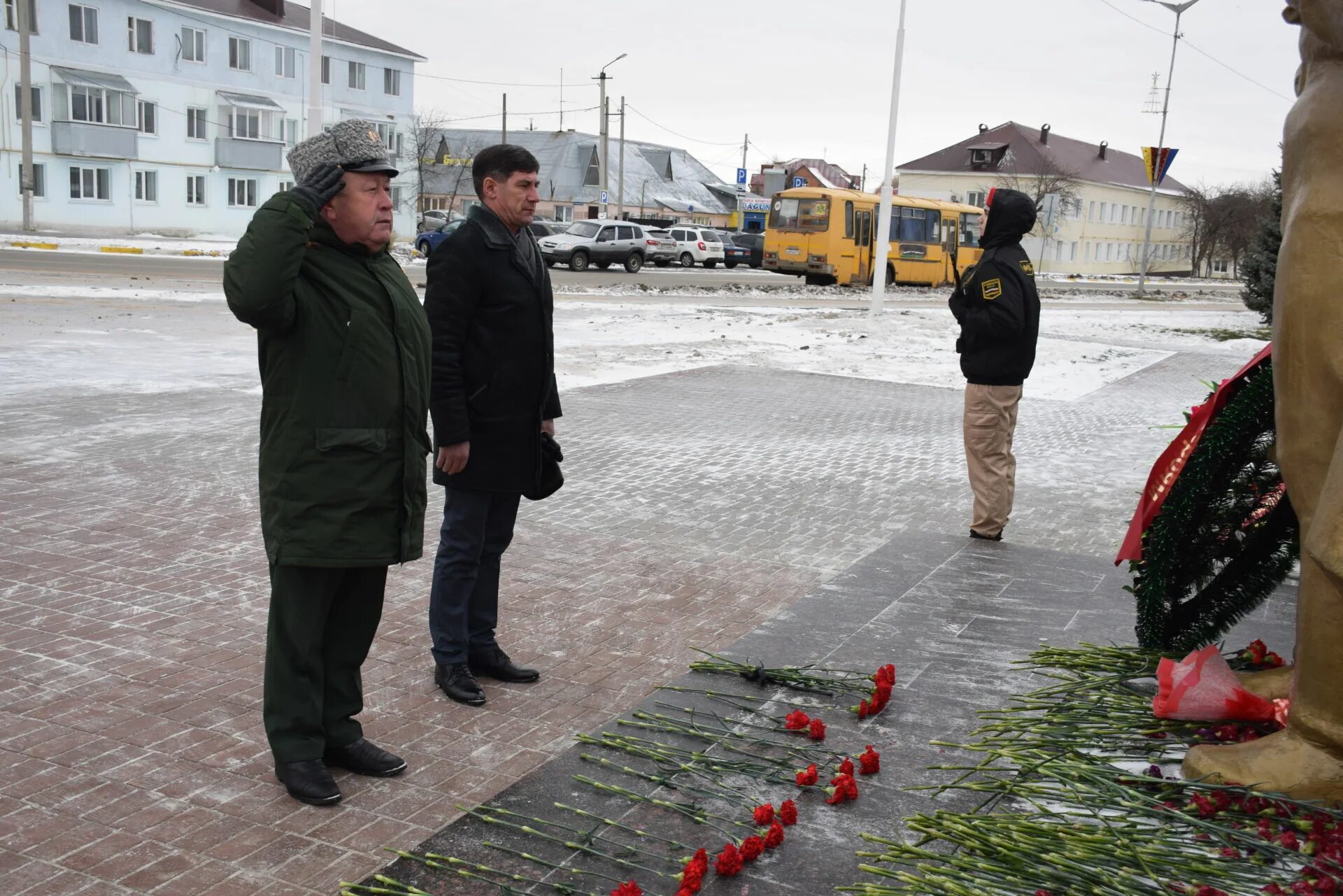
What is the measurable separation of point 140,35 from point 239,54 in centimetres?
396

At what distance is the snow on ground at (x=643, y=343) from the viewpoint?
1227cm

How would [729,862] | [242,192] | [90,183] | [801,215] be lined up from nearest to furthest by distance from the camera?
[729,862] → [801,215] → [90,183] → [242,192]

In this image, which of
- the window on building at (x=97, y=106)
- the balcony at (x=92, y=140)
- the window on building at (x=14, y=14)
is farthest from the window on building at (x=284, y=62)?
the window on building at (x=14, y=14)

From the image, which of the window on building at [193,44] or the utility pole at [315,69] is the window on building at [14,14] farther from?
the utility pole at [315,69]

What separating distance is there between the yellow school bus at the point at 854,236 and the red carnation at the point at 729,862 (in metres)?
32.8

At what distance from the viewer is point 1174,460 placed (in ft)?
13.2

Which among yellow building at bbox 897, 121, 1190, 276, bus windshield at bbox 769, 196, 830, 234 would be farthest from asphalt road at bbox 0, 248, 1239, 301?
yellow building at bbox 897, 121, 1190, 276

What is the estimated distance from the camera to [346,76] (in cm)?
5053

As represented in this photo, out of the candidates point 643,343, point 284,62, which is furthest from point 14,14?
point 643,343

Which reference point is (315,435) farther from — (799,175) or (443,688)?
(799,175)

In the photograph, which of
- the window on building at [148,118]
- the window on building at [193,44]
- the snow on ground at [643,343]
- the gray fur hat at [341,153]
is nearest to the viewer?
the gray fur hat at [341,153]

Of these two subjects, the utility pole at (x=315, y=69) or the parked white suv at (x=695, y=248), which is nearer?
the utility pole at (x=315, y=69)

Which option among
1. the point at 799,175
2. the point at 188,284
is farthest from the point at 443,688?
the point at 799,175

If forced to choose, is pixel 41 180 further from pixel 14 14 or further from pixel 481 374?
pixel 481 374
